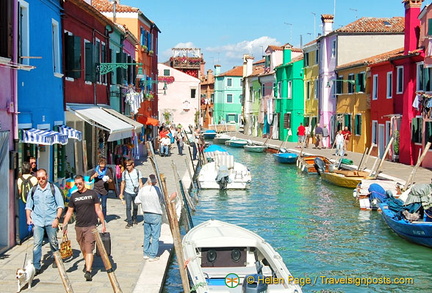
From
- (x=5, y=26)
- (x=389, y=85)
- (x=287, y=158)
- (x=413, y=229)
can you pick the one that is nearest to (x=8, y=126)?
(x=5, y=26)

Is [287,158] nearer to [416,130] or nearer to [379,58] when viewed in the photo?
[379,58]

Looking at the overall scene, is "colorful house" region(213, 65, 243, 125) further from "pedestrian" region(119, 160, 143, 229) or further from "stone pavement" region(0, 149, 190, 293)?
"stone pavement" region(0, 149, 190, 293)

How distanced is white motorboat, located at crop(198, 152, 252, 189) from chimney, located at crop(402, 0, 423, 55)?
1115 cm

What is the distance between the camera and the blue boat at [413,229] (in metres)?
15.5

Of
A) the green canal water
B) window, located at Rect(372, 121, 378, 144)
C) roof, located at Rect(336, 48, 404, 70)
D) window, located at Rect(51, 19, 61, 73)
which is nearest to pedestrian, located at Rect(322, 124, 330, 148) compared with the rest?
roof, located at Rect(336, 48, 404, 70)

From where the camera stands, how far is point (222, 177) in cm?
2661

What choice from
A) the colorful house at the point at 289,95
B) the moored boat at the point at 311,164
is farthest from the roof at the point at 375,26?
the moored boat at the point at 311,164

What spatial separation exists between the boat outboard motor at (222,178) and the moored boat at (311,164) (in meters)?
7.42

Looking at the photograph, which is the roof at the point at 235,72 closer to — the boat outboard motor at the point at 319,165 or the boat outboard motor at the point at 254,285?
the boat outboard motor at the point at 319,165

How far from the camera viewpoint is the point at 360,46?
44.4 meters

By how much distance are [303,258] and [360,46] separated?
104 feet

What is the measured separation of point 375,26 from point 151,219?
36489 mm

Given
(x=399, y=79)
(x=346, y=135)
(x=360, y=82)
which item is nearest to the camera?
(x=399, y=79)

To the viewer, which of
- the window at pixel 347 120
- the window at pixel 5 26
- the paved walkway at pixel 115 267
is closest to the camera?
the paved walkway at pixel 115 267
